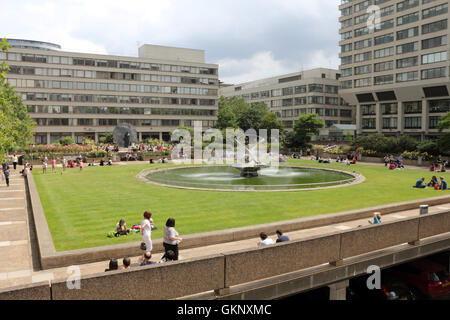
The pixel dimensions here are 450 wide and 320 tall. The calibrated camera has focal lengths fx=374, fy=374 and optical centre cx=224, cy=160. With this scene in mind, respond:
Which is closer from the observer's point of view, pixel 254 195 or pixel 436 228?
pixel 436 228

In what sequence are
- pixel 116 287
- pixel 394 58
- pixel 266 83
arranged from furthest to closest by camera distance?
pixel 266 83 → pixel 394 58 → pixel 116 287

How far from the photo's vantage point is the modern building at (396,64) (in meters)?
71.6

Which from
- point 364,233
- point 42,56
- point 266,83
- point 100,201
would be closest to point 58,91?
point 42,56

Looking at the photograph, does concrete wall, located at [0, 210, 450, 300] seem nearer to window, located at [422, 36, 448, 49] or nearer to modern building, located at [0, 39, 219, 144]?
window, located at [422, 36, 448, 49]

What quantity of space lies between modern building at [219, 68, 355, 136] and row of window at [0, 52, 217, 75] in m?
23.6

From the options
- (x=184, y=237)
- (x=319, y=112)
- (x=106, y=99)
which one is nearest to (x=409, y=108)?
(x=319, y=112)

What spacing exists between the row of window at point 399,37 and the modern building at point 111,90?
3776 centimetres

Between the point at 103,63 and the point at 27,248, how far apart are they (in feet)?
288

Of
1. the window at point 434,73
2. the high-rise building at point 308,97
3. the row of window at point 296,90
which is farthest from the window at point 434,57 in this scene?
the high-rise building at point 308,97

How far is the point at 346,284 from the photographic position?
11984 mm

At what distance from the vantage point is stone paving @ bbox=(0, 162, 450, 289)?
1071cm

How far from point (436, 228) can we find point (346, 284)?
4798mm

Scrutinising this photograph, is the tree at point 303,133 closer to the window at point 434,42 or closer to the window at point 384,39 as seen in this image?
the window at point 384,39
